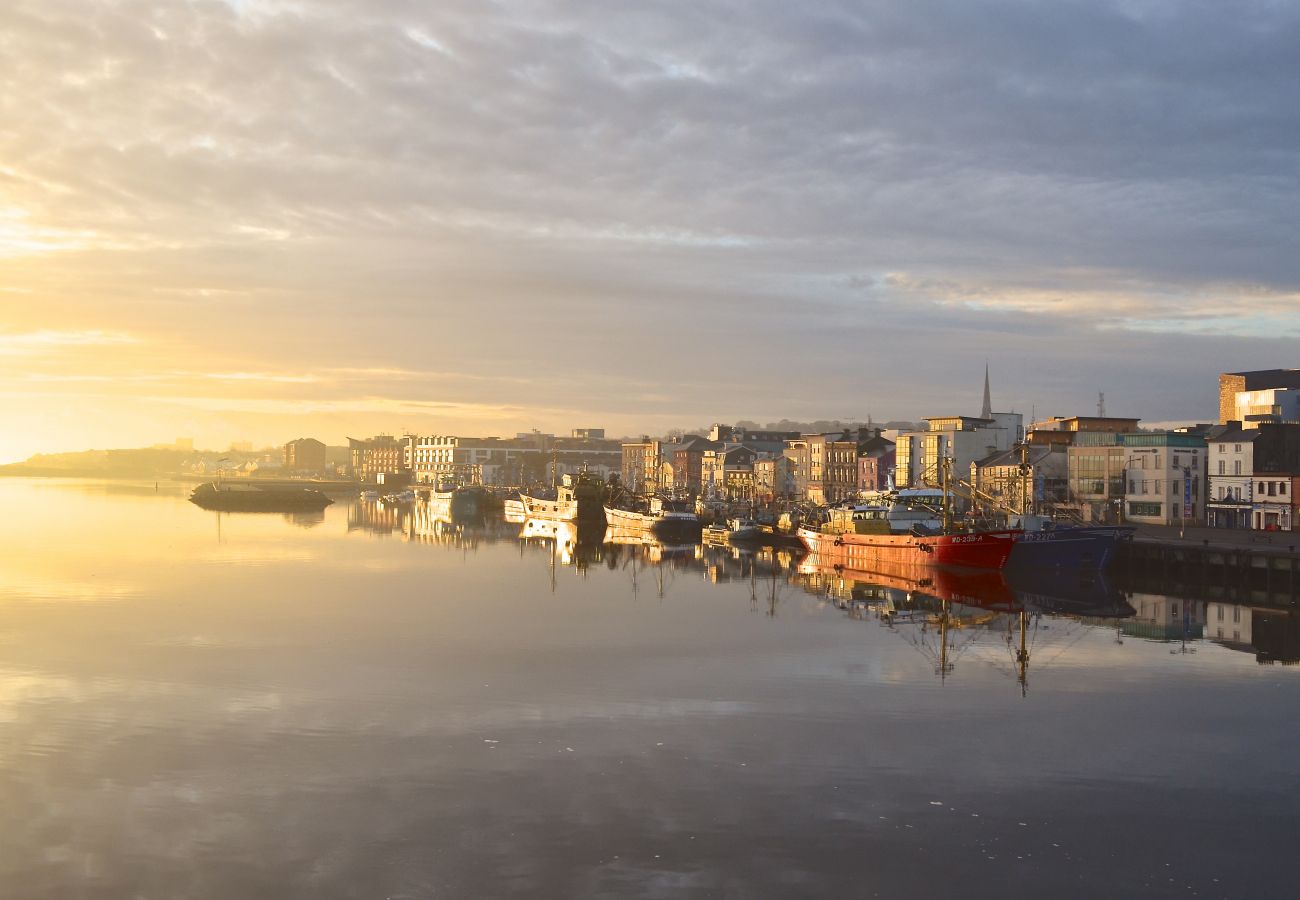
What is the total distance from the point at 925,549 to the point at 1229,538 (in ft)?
67.0

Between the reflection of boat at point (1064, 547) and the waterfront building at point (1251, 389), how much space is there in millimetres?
39131

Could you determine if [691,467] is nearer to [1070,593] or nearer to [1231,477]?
[1231,477]

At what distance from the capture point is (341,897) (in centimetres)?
1825

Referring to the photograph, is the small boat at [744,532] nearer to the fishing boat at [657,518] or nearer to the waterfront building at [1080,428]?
the fishing boat at [657,518]

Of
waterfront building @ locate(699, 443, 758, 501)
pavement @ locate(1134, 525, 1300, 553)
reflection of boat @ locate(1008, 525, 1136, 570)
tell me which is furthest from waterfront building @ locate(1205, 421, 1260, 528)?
waterfront building @ locate(699, 443, 758, 501)

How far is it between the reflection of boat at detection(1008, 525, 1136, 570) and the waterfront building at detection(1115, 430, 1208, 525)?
87.8ft

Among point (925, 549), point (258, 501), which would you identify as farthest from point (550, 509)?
point (925, 549)

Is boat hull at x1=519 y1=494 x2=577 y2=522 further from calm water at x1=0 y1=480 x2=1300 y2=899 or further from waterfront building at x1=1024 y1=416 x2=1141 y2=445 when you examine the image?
calm water at x1=0 y1=480 x2=1300 y2=899

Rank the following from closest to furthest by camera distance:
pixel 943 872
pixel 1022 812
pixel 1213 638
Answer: pixel 943 872
pixel 1022 812
pixel 1213 638

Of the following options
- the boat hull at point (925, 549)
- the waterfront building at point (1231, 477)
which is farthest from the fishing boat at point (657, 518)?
the waterfront building at point (1231, 477)

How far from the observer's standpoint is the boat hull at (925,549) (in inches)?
2778

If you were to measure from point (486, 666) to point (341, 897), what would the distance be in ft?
66.1

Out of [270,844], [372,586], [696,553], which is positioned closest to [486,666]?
[270,844]

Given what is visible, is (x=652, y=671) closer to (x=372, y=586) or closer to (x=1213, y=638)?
(x=1213, y=638)
